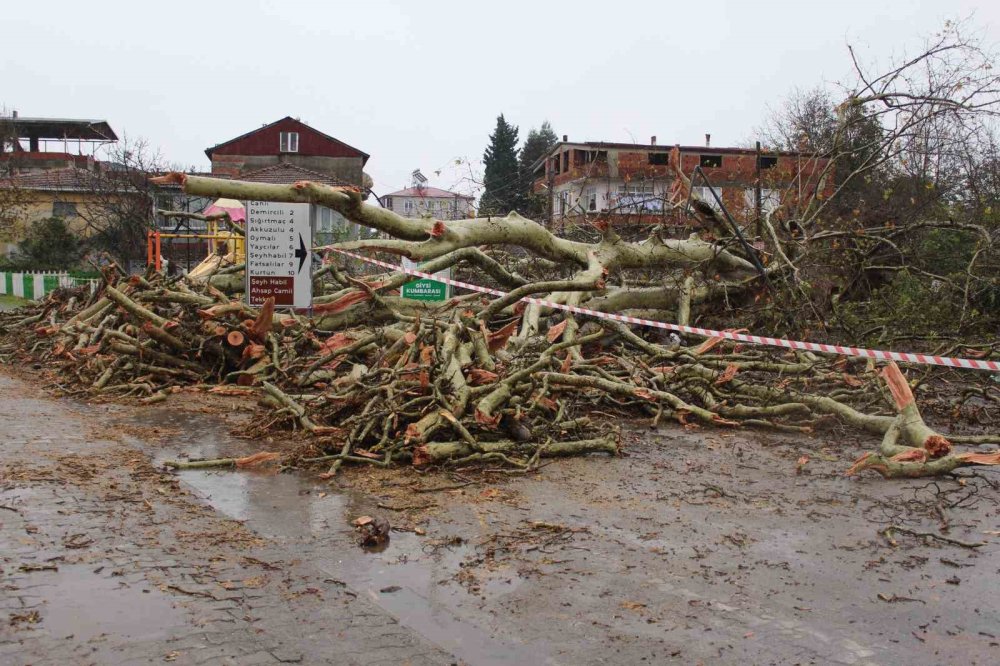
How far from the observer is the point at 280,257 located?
10.4 metres

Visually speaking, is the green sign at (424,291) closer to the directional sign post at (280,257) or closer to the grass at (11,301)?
the directional sign post at (280,257)

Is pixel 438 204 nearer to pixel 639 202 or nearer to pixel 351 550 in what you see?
pixel 639 202

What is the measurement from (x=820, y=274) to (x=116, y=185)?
27431 millimetres

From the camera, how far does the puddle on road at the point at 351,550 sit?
3.61m

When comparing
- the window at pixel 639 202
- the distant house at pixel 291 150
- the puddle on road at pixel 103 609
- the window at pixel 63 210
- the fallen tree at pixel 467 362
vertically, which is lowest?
the puddle on road at pixel 103 609

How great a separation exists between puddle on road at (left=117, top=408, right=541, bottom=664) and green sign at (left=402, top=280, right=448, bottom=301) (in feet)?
18.0

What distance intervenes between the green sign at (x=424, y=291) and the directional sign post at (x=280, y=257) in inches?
73.9

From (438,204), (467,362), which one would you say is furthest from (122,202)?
(467,362)

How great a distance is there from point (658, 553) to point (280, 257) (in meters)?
6.94

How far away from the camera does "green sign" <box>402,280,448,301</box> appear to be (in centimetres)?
1210

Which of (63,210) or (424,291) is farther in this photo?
(63,210)

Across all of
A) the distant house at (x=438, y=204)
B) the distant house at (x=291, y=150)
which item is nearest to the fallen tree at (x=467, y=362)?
the distant house at (x=438, y=204)

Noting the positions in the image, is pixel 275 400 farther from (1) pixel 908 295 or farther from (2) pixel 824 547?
(1) pixel 908 295

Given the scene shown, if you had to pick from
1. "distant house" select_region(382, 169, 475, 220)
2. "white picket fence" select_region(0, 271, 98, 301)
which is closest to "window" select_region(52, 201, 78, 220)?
"white picket fence" select_region(0, 271, 98, 301)
